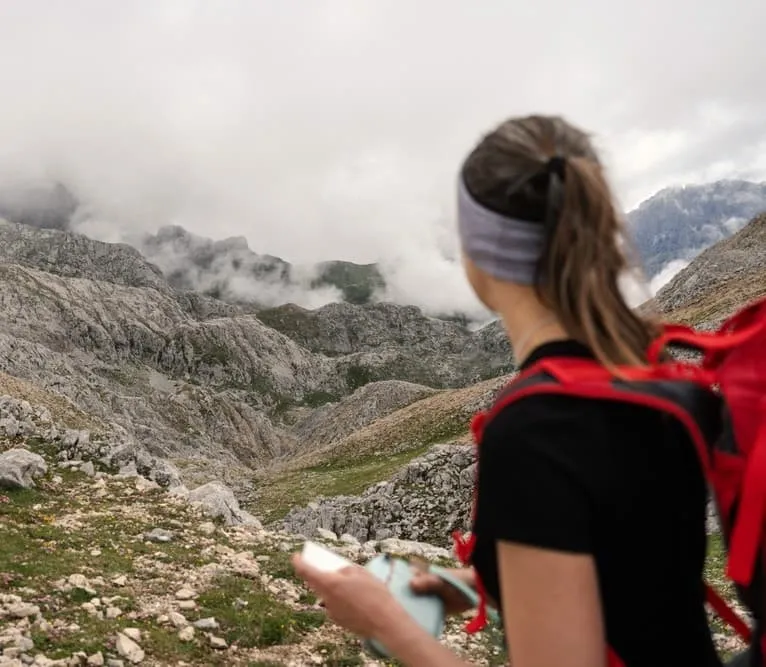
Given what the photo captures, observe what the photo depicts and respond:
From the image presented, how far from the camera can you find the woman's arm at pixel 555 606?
217 cm

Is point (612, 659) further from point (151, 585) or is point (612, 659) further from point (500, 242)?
point (151, 585)

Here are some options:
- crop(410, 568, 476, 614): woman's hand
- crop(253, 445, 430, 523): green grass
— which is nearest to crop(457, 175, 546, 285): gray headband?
crop(410, 568, 476, 614): woman's hand

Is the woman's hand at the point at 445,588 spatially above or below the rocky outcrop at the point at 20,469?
below

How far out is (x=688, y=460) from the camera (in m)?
2.44

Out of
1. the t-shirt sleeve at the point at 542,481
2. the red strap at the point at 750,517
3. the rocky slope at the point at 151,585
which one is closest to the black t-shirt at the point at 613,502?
the t-shirt sleeve at the point at 542,481

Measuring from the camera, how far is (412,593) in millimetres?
3207

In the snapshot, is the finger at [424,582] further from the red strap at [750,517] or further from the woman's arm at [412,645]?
the red strap at [750,517]

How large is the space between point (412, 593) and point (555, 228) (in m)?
1.92

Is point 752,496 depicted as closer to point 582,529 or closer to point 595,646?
point 582,529

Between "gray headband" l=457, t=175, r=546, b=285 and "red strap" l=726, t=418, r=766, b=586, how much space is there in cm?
102

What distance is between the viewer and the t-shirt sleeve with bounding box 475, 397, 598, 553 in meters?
2.17

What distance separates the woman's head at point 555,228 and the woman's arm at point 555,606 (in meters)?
0.78

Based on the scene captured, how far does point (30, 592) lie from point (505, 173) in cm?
1098

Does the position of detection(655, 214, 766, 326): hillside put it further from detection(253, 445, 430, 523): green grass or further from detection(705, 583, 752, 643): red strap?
detection(705, 583, 752, 643): red strap
